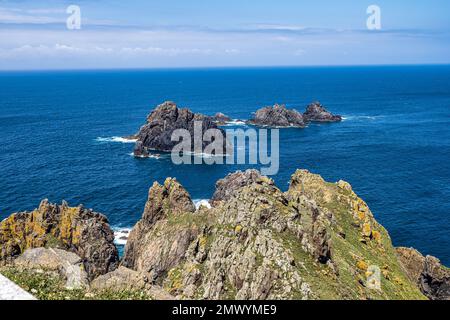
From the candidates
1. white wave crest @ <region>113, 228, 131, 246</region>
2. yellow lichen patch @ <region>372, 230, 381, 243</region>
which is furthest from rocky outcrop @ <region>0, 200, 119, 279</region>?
yellow lichen patch @ <region>372, 230, 381, 243</region>

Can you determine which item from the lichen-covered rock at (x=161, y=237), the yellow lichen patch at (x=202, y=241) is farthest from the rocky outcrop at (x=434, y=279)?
the lichen-covered rock at (x=161, y=237)

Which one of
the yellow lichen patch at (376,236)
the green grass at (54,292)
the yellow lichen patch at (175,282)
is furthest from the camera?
the yellow lichen patch at (376,236)

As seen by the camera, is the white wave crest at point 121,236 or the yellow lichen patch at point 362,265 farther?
the white wave crest at point 121,236

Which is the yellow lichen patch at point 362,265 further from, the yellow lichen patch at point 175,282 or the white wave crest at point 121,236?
the white wave crest at point 121,236

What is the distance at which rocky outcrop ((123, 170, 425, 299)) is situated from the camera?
40.6 metres

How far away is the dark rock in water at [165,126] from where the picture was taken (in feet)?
520

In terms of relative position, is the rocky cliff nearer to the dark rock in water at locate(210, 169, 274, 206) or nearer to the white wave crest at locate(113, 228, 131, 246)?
the white wave crest at locate(113, 228, 131, 246)

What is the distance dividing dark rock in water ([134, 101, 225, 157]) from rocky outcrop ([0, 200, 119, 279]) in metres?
82.8

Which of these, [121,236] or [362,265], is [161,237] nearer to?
[121,236]

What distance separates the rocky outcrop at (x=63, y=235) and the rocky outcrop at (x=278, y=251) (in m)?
6.20

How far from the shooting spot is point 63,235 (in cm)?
7081

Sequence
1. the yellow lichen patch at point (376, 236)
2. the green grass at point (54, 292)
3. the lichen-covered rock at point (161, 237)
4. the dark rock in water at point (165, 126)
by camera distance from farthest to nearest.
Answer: the dark rock in water at point (165, 126), the lichen-covered rock at point (161, 237), the yellow lichen patch at point (376, 236), the green grass at point (54, 292)
